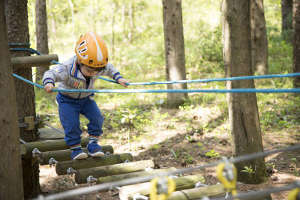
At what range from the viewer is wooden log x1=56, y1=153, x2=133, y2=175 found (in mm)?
3115

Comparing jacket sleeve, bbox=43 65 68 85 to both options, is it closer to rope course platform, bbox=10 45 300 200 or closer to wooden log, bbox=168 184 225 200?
rope course platform, bbox=10 45 300 200

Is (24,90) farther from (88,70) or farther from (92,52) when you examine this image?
(92,52)

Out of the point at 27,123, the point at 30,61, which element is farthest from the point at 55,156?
the point at 30,61

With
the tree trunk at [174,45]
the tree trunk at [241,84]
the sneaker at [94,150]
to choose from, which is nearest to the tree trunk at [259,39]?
the tree trunk at [174,45]

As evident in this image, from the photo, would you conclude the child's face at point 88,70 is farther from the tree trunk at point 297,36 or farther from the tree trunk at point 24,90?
the tree trunk at point 297,36

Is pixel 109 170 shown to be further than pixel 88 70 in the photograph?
No

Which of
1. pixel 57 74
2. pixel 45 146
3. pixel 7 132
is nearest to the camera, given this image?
pixel 7 132

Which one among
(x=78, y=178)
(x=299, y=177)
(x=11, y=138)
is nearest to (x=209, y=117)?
(x=299, y=177)

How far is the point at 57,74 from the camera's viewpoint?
129 inches

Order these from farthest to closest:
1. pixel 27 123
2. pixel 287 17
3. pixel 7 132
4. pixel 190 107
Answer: pixel 287 17 < pixel 190 107 < pixel 27 123 < pixel 7 132

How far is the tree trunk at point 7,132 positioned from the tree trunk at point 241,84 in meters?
2.55

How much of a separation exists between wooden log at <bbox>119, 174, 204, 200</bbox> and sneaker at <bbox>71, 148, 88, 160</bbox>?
755mm

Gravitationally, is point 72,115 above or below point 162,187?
above

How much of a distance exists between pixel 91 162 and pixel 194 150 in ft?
8.23
